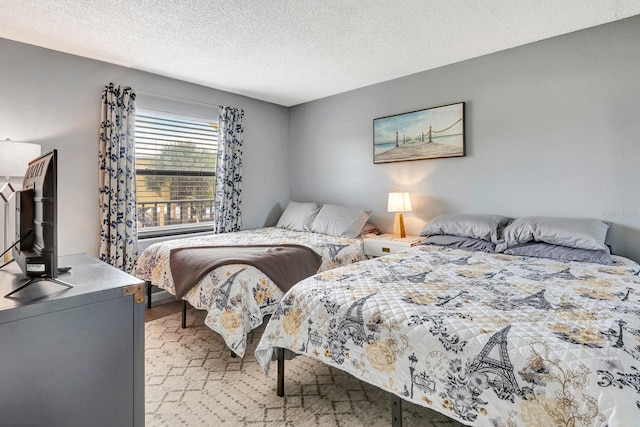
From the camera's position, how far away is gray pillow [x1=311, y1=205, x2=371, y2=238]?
3674 millimetres

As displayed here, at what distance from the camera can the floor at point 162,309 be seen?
3.19m

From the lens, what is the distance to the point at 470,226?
284cm

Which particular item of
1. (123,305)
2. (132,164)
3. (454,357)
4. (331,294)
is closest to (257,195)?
(132,164)

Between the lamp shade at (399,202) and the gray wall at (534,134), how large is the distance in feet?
0.67

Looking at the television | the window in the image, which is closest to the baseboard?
the window

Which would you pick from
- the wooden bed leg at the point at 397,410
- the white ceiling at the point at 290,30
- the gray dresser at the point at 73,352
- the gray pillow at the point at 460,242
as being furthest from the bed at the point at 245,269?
the white ceiling at the point at 290,30

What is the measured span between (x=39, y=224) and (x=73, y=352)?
443 mm

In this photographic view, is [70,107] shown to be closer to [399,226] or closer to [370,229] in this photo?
[370,229]

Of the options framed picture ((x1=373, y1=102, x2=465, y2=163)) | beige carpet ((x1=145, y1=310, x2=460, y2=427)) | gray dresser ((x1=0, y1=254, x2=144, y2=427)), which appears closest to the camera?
gray dresser ((x1=0, y1=254, x2=144, y2=427))

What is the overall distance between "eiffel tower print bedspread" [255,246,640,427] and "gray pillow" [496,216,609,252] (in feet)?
0.89

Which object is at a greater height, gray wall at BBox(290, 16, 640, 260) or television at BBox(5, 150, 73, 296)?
gray wall at BBox(290, 16, 640, 260)

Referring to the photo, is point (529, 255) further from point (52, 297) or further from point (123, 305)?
point (52, 297)

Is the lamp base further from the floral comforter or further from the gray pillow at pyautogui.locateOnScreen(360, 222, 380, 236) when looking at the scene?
the floral comforter

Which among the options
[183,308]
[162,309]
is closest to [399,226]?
[183,308]
